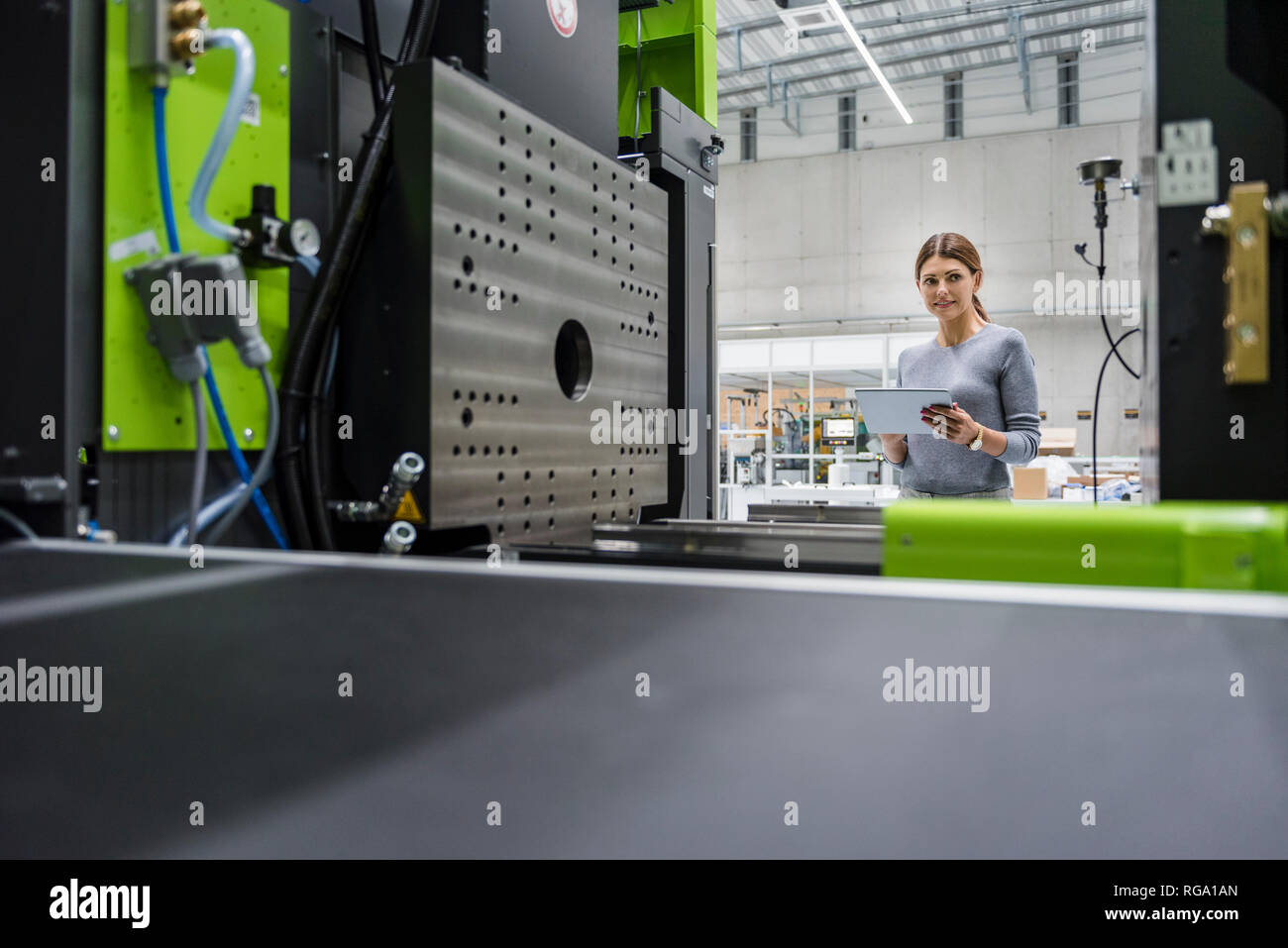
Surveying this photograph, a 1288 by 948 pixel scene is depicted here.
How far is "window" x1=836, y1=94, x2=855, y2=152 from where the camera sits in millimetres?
9656

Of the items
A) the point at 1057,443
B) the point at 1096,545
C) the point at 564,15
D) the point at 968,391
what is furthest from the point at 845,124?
the point at 1096,545

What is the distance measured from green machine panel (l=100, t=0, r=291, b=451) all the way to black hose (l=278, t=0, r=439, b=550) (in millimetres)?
59

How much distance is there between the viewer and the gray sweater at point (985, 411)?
1.99 metres

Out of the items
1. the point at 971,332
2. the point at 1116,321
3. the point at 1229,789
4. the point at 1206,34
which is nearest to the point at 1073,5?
the point at 1116,321

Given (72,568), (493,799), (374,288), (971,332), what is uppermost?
(971,332)

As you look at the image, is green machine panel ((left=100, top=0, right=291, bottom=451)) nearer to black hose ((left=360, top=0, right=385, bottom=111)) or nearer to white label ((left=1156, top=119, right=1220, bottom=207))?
black hose ((left=360, top=0, right=385, bottom=111))

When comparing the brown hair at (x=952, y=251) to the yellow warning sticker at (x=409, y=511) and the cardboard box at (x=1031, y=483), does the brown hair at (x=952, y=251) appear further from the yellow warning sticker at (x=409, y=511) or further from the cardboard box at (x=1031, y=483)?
the cardboard box at (x=1031, y=483)

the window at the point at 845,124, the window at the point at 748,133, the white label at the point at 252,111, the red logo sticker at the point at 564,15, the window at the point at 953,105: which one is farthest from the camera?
the window at the point at 748,133

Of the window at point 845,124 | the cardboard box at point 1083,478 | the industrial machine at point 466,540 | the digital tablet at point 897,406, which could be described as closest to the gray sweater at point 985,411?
the digital tablet at point 897,406

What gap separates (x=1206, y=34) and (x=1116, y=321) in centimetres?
896

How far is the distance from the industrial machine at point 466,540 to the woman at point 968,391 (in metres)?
0.90

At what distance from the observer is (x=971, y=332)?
6.93 feet

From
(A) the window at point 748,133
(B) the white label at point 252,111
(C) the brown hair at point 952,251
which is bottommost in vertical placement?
(B) the white label at point 252,111

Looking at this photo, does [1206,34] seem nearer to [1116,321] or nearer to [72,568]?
[72,568]
